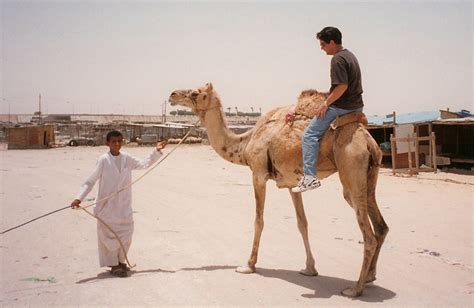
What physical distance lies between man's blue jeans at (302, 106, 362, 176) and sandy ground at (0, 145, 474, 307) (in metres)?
1.62

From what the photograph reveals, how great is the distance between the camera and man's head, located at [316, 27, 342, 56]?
5.58 meters

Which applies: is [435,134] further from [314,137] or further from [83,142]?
[83,142]

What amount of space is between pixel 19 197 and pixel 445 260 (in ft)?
36.4

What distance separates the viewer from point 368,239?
5309 millimetres

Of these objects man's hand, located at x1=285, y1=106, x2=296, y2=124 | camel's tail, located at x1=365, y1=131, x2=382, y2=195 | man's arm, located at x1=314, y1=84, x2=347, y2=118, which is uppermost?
man's arm, located at x1=314, y1=84, x2=347, y2=118

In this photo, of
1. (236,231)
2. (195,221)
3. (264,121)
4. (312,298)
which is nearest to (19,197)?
(195,221)

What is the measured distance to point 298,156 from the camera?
19.6 ft

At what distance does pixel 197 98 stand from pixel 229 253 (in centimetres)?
264

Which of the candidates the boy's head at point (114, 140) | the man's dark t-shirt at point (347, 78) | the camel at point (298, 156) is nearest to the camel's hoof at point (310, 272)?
the camel at point (298, 156)

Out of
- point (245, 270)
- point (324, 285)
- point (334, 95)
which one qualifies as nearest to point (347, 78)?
point (334, 95)

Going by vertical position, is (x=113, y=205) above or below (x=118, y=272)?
above

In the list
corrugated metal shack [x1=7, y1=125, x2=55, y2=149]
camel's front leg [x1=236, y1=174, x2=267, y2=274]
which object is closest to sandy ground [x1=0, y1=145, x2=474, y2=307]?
camel's front leg [x1=236, y1=174, x2=267, y2=274]

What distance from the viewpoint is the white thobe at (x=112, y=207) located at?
20.6 feet

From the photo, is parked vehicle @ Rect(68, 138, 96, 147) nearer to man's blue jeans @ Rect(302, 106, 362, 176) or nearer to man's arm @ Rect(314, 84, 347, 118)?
man's blue jeans @ Rect(302, 106, 362, 176)
